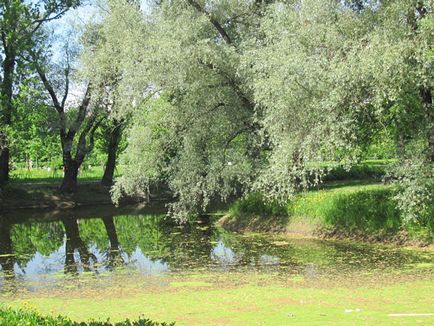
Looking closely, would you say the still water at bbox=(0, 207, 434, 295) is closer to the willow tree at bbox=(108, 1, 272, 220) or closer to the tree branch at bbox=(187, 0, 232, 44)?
the willow tree at bbox=(108, 1, 272, 220)

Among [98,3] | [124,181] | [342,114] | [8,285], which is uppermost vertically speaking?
[98,3]

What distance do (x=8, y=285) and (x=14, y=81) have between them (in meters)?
25.0

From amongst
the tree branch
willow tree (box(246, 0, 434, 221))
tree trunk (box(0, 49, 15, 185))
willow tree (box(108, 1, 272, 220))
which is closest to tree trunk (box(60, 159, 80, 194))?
tree trunk (box(0, 49, 15, 185))

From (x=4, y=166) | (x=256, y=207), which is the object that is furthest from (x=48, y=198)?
(x=256, y=207)

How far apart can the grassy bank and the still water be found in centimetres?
75

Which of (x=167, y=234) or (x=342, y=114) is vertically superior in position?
(x=342, y=114)

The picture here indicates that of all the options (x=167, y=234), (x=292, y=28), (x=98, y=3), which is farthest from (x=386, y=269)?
(x=98, y=3)

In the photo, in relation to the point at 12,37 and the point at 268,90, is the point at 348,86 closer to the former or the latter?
the point at 268,90

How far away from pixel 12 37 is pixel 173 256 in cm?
2291

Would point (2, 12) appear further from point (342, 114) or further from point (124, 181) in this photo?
point (342, 114)

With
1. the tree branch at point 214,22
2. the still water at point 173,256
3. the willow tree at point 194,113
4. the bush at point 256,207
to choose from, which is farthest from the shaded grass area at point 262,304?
the tree branch at point 214,22

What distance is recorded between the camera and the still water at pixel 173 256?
48.1ft

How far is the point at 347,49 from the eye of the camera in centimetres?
1717

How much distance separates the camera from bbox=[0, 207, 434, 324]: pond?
13305 millimetres
